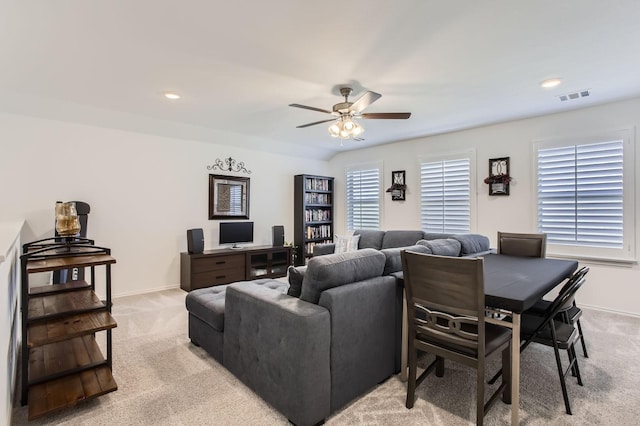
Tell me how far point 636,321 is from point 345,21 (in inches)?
174

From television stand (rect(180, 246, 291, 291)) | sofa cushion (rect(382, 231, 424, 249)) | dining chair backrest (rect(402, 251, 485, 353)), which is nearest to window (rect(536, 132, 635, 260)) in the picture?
sofa cushion (rect(382, 231, 424, 249))

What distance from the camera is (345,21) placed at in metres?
2.12

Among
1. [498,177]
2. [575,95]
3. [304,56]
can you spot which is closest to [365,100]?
[304,56]

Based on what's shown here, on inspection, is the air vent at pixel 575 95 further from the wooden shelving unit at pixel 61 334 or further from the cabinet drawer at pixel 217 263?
the cabinet drawer at pixel 217 263

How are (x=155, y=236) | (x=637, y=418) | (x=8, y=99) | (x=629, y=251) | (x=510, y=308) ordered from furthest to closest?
(x=155, y=236) → (x=629, y=251) → (x=8, y=99) → (x=637, y=418) → (x=510, y=308)

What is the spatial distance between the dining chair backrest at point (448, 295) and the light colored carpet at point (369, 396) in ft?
1.76

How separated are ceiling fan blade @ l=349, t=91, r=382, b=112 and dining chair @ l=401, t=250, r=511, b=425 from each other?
4.89 feet

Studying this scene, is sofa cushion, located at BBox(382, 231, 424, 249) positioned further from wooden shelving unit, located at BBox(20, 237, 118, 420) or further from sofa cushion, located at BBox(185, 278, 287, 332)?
wooden shelving unit, located at BBox(20, 237, 118, 420)

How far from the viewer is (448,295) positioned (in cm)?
186

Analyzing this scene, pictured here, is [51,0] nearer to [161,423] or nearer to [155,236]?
[161,423]

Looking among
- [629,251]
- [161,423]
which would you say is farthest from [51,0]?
[629,251]

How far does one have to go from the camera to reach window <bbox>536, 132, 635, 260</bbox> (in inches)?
148

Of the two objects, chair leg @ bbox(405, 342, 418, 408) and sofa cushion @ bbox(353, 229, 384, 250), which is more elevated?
sofa cushion @ bbox(353, 229, 384, 250)

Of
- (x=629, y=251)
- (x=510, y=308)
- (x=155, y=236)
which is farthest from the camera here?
(x=155, y=236)
